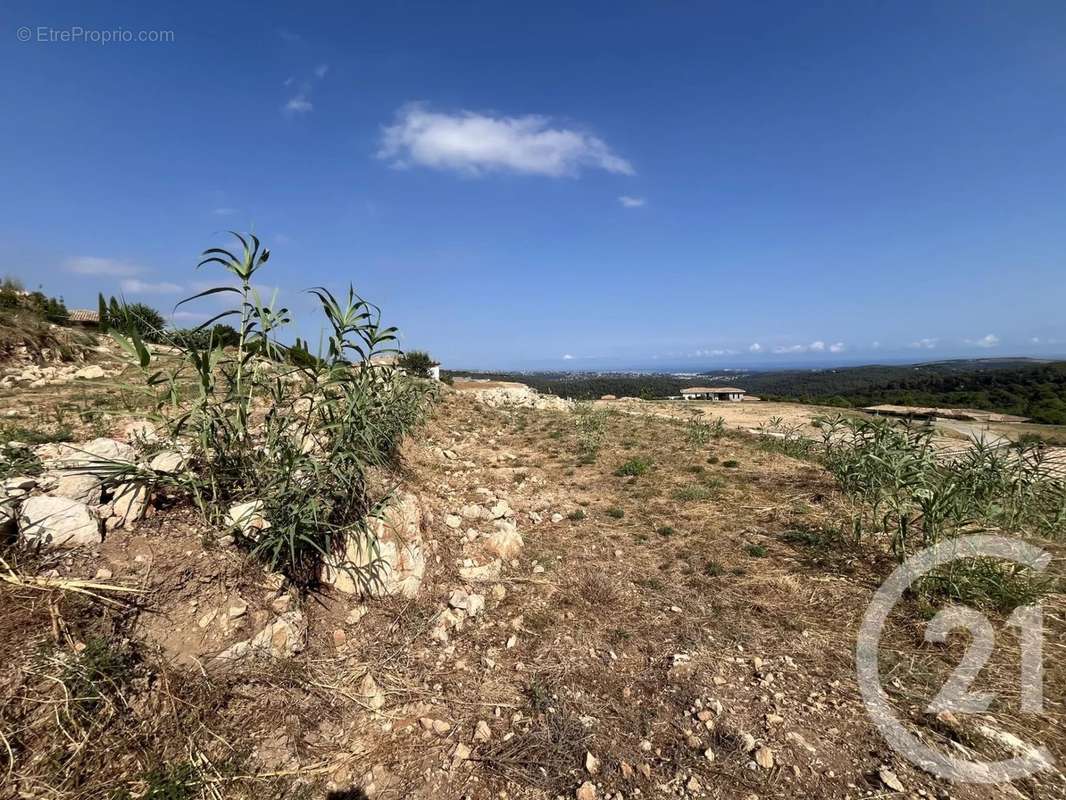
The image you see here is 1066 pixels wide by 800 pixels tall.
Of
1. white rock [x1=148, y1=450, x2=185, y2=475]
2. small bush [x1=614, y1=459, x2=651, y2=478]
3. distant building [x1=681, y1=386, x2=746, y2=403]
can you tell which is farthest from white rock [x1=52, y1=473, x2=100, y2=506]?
distant building [x1=681, y1=386, x2=746, y2=403]

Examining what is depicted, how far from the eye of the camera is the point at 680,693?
265 cm

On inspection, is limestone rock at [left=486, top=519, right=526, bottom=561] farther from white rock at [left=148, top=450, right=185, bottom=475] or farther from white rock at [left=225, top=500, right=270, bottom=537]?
white rock at [left=148, top=450, right=185, bottom=475]

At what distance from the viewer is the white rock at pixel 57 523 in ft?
7.87

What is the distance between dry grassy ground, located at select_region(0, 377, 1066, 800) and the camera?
1.90 m

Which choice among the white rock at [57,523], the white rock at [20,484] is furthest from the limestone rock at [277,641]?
the white rock at [20,484]

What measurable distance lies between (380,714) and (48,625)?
1.61 m

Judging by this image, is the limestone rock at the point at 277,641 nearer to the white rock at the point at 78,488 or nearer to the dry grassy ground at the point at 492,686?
the dry grassy ground at the point at 492,686

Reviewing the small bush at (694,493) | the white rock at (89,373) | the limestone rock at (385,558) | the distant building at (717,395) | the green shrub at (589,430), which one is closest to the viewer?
the limestone rock at (385,558)

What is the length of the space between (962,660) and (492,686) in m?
3.03

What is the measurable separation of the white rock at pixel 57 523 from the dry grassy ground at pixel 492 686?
0.12 meters

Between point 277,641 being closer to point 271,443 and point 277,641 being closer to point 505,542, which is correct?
point 271,443

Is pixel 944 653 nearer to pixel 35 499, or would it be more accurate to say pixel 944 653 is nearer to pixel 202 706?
pixel 202 706

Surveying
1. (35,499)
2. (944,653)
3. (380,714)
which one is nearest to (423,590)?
(380,714)

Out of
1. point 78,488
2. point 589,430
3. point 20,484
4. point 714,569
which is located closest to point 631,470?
point 589,430
